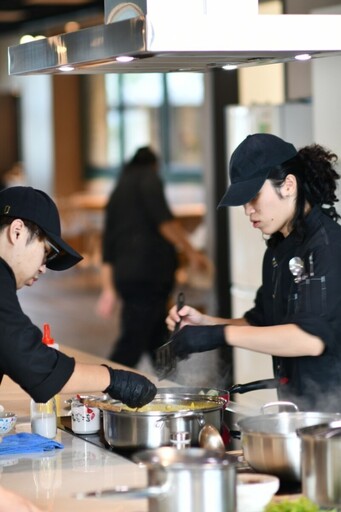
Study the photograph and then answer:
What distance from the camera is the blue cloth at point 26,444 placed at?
2910 mm

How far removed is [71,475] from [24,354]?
1.07 ft

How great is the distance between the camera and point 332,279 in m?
3.10

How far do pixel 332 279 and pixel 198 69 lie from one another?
706 mm

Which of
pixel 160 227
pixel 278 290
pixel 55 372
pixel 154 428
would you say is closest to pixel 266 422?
pixel 154 428

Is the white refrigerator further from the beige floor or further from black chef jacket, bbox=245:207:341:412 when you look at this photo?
black chef jacket, bbox=245:207:341:412

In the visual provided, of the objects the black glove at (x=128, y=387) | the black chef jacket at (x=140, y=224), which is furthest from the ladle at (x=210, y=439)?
the black chef jacket at (x=140, y=224)

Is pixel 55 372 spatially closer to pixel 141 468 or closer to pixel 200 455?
pixel 141 468

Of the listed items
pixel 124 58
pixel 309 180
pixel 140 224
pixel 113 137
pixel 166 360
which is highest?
pixel 113 137

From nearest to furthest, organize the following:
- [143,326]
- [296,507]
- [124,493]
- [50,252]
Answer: [124,493] → [296,507] → [50,252] → [143,326]

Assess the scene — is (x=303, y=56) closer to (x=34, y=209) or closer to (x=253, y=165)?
(x=253, y=165)

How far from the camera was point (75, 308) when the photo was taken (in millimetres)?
12266

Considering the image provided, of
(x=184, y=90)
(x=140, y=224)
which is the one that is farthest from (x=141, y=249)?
(x=184, y=90)

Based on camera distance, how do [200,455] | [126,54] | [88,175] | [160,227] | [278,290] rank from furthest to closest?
[88,175]
[160,227]
[278,290]
[126,54]
[200,455]

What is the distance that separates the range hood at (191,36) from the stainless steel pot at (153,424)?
88cm
